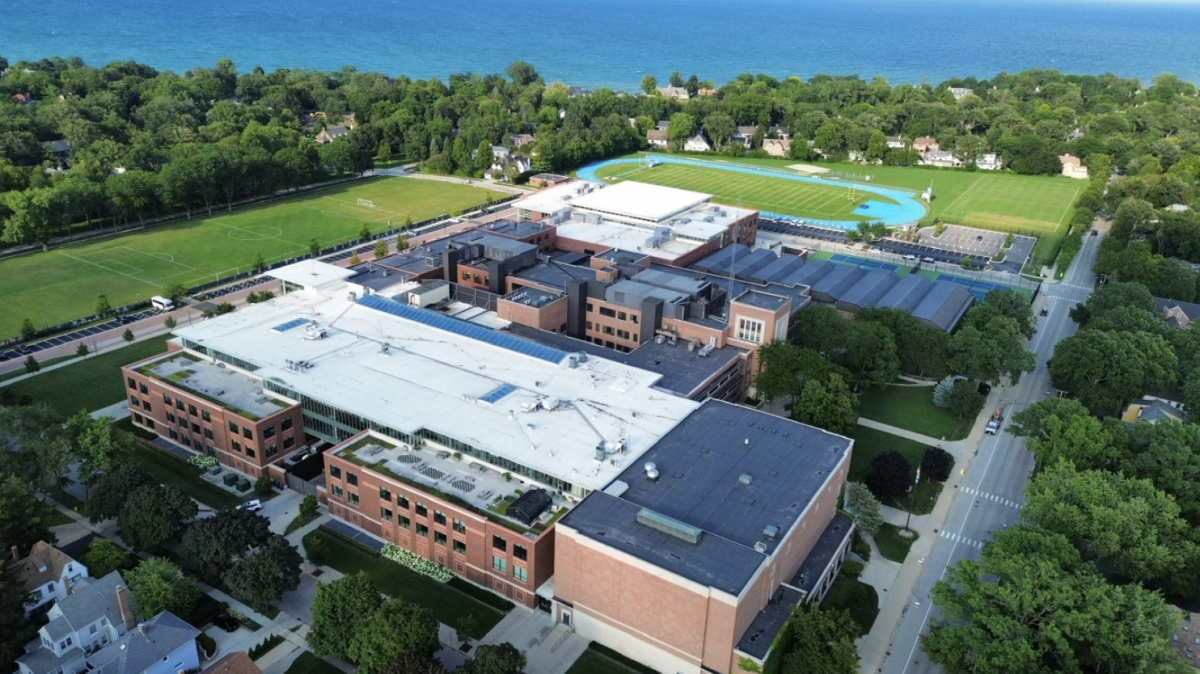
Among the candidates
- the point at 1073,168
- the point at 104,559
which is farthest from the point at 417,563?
the point at 1073,168

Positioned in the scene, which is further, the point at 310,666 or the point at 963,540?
the point at 963,540

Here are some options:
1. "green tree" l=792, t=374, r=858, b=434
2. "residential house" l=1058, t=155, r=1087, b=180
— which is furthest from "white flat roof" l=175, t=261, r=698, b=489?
"residential house" l=1058, t=155, r=1087, b=180

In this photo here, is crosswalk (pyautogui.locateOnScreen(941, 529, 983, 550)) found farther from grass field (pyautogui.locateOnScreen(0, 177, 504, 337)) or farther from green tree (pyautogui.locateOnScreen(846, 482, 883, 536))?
grass field (pyautogui.locateOnScreen(0, 177, 504, 337))

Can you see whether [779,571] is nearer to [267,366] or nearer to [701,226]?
[267,366]

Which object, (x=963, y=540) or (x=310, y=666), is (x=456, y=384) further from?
(x=963, y=540)

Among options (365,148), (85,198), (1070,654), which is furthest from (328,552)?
(365,148)

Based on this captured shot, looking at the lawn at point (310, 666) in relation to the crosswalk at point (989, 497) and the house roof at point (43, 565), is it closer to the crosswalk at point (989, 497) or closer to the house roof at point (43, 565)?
the house roof at point (43, 565)
